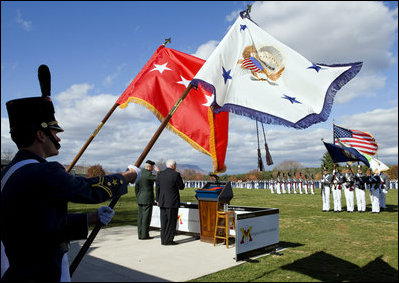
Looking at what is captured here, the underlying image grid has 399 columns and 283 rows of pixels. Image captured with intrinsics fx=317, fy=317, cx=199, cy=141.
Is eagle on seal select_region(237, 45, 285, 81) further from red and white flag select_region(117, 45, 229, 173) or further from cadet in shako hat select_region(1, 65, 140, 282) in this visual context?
cadet in shako hat select_region(1, 65, 140, 282)

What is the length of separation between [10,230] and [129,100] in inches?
178

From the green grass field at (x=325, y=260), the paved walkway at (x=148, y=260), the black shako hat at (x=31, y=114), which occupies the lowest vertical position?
the paved walkway at (x=148, y=260)

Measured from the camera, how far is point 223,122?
261 inches

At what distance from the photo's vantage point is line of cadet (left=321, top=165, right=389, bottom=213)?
15038 mm

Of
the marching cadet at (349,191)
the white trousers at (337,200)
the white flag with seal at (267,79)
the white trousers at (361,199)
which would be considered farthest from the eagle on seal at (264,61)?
the white trousers at (361,199)

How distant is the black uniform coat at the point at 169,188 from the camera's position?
8.19m

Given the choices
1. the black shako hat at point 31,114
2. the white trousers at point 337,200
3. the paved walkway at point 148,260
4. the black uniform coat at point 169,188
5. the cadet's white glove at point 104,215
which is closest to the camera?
the black shako hat at point 31,114

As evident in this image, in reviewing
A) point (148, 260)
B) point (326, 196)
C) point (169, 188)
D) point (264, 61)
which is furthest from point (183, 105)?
point (326, 196)

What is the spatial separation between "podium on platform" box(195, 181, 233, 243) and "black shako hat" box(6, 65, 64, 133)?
19.0 ft

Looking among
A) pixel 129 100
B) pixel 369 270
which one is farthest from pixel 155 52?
pixel 369 270

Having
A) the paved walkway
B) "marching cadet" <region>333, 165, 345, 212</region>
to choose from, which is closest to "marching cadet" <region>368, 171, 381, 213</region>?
"marching cadet" <region>333, 165, 345, 212</region>

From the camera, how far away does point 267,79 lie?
537 centimetres

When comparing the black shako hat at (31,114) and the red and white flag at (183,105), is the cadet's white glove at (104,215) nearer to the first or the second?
the black shako hat at (31,114)

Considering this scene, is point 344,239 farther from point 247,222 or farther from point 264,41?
point 264,41
